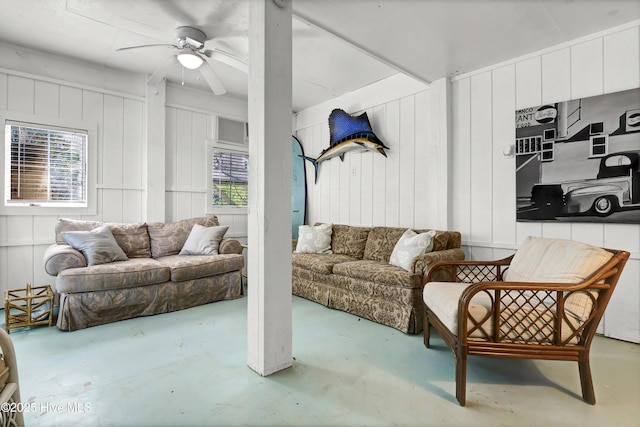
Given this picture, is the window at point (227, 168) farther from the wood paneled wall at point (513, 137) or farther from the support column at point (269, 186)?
the wood paneled wall at point (513, 137)

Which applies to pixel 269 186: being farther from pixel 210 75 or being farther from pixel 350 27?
pixel 210 75

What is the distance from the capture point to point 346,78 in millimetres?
4012

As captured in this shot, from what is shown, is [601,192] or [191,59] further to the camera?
[191,59]

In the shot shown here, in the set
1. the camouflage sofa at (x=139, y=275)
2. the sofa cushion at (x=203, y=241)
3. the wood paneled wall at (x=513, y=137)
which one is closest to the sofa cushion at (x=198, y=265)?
the camouflage sofa at (x=139, y=275)

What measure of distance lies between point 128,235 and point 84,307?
1.06 m

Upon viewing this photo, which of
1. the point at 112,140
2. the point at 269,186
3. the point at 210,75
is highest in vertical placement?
the point at 210,75

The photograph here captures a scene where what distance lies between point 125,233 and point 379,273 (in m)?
2.91

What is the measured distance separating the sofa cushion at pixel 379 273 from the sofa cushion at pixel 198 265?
1241 mm

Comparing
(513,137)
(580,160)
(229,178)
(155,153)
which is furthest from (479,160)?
(155,153)

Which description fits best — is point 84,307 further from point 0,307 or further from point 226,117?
point 226,117

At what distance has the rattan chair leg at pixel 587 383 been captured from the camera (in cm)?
168

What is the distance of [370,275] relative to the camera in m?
2.94

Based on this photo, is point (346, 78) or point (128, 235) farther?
point (346, 78)

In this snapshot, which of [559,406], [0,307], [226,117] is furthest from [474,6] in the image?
[0,307]
